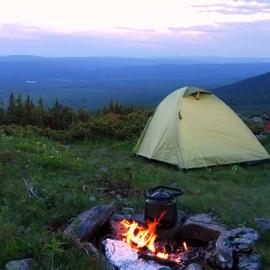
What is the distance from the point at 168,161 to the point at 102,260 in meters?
6.95

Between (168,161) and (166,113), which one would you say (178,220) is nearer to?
(168,161)

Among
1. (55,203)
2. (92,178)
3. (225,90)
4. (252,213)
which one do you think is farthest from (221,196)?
(225,90)

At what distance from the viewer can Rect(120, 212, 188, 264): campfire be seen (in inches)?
232

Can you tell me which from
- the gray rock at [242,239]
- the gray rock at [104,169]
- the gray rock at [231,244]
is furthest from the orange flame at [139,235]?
the gray rock at [104,169]

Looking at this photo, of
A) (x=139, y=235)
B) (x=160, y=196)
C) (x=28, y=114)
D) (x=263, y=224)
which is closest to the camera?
(x=139, y=235)

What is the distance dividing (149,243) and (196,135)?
641cm

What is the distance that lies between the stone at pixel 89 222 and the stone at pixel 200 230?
100cm

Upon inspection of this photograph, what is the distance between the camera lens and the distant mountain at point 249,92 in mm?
83606

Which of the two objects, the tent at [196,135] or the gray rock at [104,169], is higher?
the tent at [196,135]

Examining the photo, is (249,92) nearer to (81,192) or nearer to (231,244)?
(81,192)

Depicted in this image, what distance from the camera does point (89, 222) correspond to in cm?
625

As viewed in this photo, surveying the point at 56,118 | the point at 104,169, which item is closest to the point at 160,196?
the point at 104,169

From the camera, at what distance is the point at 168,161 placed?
12133 mm

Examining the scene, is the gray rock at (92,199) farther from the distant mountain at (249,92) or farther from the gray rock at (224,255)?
the distant mountain at (249,92)
